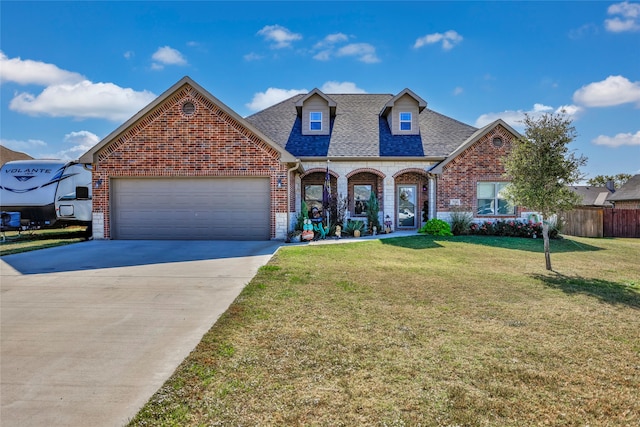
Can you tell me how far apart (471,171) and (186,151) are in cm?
1215

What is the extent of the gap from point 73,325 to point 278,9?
38.6 ft

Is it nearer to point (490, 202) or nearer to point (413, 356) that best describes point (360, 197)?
Result: point (490, 202)

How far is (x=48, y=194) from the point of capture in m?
16.2

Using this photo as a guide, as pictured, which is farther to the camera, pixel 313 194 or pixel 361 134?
pixel 361 134

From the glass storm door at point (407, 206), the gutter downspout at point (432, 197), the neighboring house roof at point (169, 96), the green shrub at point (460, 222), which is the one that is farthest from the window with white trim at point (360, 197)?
the neighboring house roof at point (169, 96)

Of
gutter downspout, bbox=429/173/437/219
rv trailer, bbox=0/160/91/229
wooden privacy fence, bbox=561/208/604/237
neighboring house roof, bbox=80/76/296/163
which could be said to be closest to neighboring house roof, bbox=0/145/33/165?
rv trailer, bbox=0/160/91/229

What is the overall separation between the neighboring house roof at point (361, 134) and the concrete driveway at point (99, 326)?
911 centimetres

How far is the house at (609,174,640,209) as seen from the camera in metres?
33.2

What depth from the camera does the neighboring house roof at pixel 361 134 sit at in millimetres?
16922

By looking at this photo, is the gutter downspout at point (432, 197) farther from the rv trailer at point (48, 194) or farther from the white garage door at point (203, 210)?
the rv trailer at point (48, 194)

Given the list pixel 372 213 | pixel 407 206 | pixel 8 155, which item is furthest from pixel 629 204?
pixel 8 155

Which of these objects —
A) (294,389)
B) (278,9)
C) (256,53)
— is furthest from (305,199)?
(294,389)

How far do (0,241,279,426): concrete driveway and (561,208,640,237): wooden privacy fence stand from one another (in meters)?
18.9

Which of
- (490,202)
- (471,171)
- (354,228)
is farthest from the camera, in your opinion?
(490,202)
